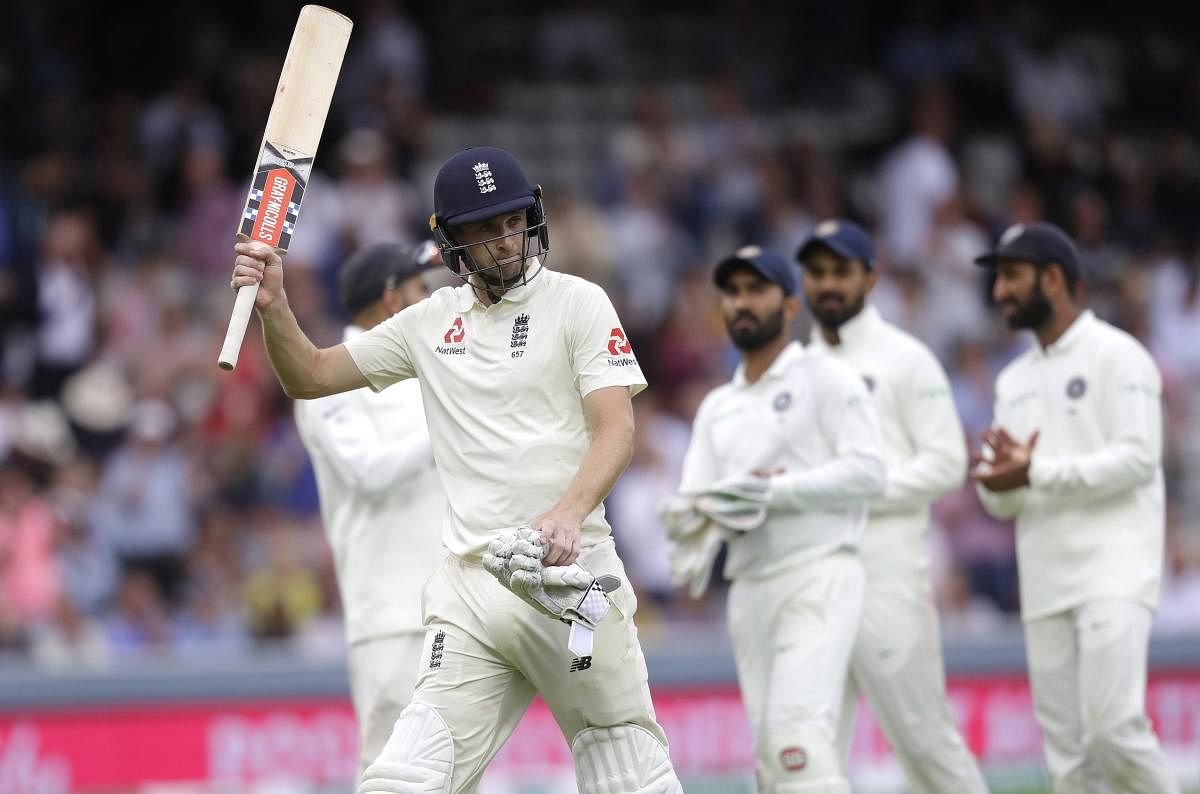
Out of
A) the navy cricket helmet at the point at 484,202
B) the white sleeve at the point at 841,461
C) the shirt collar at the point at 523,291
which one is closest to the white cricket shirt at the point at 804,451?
the white sleeve at the point at 841,461

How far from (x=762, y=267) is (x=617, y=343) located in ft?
6.03

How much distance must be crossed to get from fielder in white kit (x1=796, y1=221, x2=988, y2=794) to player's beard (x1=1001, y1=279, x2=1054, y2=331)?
0.42m

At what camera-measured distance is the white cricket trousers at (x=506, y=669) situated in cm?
561

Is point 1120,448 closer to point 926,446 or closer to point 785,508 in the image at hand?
point 926,446

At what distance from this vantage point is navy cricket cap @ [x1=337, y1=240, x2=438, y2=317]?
7.57 m

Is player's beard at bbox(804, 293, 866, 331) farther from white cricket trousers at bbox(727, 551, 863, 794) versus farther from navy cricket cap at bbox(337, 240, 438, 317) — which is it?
navy cricket cap at bbox(337, 240, 438, 317)

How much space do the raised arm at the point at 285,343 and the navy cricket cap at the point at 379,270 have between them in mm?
1741

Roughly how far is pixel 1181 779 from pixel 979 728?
1232 millimetres

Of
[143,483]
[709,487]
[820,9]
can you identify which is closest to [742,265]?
[709,487]

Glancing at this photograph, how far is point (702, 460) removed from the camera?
7672 millimetres

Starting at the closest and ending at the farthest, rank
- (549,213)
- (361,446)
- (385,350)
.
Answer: (385,350) < (361,446) < (549,213)

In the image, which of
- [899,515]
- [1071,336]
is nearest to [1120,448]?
[1071,336]

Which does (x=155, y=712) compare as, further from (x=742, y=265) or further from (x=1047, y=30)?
(x=1047, y=30)

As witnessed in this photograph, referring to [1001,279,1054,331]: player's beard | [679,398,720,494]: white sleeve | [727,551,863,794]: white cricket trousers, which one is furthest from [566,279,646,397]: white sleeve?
[1001,279,1054,331]: player's beard
